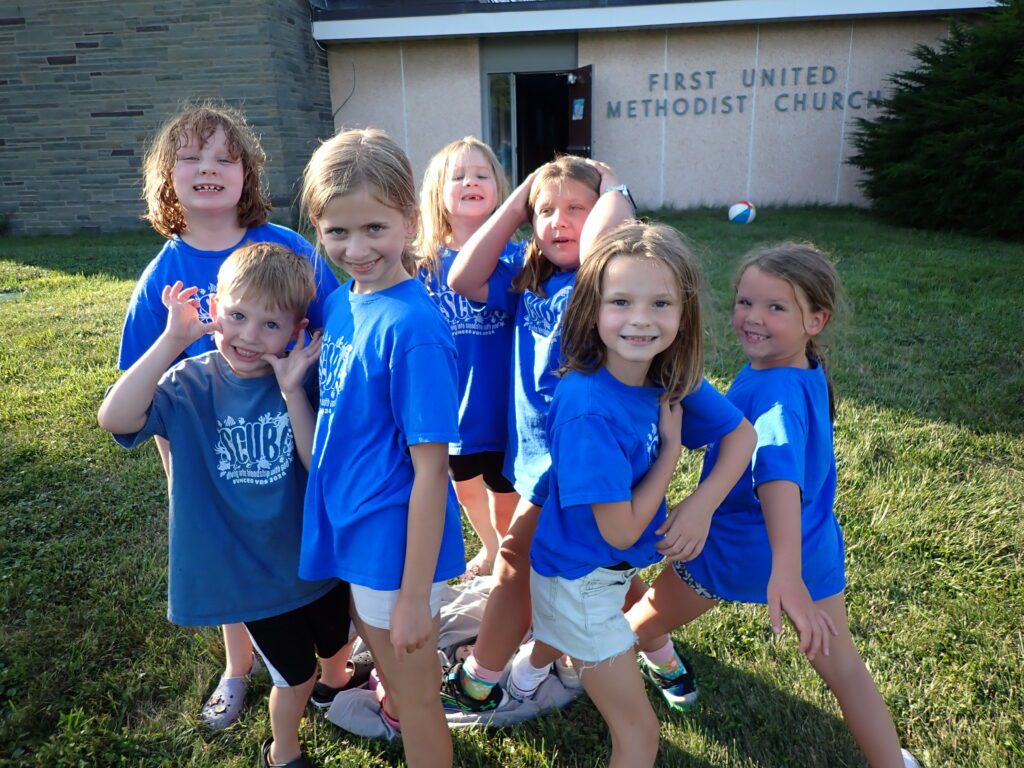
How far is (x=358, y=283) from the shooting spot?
162cm

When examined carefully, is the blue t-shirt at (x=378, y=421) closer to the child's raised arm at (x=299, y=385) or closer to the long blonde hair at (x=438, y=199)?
the child's raised arm at (x=299, y=385)

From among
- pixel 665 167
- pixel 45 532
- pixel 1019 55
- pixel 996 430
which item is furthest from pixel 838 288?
pixel 665 167

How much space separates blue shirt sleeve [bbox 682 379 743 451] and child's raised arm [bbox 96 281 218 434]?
3.72 feet

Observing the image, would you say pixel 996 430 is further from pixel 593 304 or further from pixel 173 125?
pixel 173 125

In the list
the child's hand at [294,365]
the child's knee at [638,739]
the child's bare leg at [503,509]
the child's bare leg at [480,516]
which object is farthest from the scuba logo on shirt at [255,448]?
the child's bare leg at [480,516]

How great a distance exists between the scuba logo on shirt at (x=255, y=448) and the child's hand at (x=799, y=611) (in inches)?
46.5

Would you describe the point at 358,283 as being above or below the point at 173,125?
below

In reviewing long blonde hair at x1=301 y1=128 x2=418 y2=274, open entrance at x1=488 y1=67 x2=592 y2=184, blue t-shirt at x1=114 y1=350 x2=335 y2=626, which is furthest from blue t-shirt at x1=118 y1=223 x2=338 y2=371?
open entrance at x1=488 y1=67 x2=592 y2=184

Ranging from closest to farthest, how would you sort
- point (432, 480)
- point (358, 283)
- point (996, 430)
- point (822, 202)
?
point (432, 480), point (358, 283), point (996, 430), point (822, 202)

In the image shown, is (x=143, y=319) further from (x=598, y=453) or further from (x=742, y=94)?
(x=742, y=94)

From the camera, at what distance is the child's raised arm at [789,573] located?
1.57 meters

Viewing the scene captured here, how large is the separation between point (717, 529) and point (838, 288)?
696mm

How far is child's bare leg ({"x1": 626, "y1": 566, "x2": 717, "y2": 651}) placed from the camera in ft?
6.50

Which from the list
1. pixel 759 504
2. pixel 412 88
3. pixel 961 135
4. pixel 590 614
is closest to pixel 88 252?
pixel 412 88
